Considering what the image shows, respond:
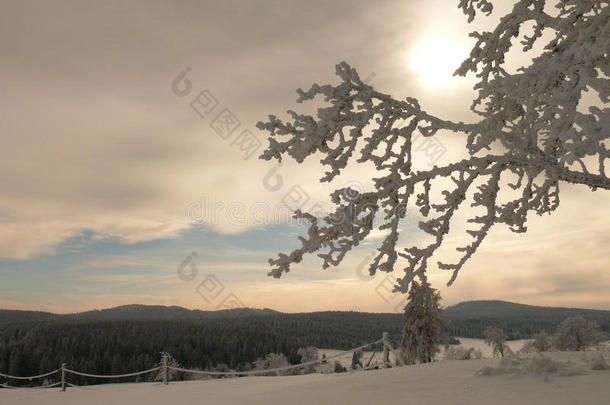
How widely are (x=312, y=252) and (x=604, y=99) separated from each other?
351cm

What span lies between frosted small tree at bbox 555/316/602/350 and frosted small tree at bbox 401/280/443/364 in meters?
24.2

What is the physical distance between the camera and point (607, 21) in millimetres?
4016

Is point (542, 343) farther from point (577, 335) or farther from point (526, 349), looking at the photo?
point (526, 349)

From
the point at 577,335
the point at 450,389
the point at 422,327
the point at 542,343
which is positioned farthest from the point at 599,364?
the point at 577,335

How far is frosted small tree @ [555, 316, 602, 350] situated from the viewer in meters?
51.4

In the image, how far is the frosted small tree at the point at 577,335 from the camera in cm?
5141

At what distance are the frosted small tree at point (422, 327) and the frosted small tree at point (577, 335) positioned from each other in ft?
79.4

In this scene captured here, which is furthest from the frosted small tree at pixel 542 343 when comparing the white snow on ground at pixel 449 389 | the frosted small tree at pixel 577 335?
the white snow on ground at pixel 449 389

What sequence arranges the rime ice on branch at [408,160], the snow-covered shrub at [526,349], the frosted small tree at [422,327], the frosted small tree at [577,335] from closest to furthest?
the rime ice on branch at [408,160] → the snow-covered shrub at [526,349] → the frosted small tree at [422,327] → the frosted small tree at [577,335]

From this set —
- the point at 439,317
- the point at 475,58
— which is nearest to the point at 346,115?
the point at 475,58

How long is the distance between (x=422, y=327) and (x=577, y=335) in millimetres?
26549

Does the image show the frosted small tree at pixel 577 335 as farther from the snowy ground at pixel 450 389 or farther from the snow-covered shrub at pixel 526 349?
the snowy ground at pixel 450 389

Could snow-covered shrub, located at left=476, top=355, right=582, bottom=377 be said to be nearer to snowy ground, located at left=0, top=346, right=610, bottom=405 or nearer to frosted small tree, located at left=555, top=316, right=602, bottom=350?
snowy ground, located at left=0, top=346, right=610, bottom=405

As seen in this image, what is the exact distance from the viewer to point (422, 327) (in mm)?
36719
